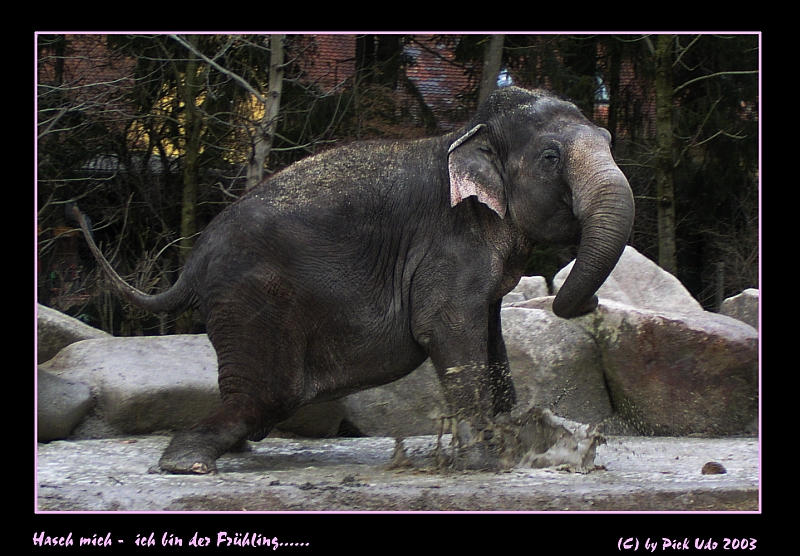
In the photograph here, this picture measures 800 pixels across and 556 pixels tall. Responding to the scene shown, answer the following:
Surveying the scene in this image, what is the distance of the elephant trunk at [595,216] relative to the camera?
622 centimetres

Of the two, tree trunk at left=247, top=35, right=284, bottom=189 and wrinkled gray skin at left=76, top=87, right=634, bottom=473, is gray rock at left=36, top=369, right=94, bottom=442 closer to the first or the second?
wrinkled gray skin at left=76, top=87, right=634, bottom=473

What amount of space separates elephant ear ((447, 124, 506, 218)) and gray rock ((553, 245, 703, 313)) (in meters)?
3.29

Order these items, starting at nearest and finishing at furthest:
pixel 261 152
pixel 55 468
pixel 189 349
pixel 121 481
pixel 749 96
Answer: pixel 121 481 → pixel 55 468 → pixel 189 349 → pixel 261 152 → pixel 749 96

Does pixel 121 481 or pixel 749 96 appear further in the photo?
pixel 749 96

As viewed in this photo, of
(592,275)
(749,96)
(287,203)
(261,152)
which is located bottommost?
(592,275)

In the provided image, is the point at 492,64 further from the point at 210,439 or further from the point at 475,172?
the point at 210,439

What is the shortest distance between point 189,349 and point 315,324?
2004mm

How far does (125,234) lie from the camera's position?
12.6 m

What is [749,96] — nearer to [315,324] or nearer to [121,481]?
[315,324]

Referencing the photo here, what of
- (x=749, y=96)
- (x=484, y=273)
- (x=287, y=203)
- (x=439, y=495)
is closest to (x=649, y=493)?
(x=439, y=495)

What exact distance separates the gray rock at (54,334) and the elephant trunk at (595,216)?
4452mm

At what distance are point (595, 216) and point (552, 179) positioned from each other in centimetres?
46

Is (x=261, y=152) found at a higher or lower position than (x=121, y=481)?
higher

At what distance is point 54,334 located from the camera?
29.4 ft
